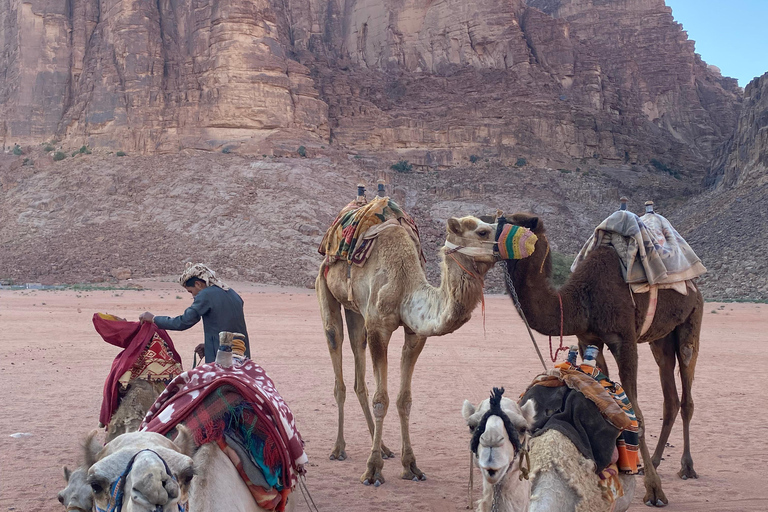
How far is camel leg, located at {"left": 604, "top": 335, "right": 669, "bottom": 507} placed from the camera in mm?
5594

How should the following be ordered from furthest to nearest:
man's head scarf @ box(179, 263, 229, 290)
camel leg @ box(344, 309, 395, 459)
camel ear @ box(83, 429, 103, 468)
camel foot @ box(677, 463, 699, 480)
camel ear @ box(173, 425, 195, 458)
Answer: camel leg @ box(344, 309, 395, 459) < camel foot @ box(677, 463, 699, 480) < man's head scarf @ box(179, 263, 229, 290) < camel ear @ box(173, 425, 195, 458) < camel ear @ box(83, 429, 103, 468)

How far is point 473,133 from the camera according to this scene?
71750mm

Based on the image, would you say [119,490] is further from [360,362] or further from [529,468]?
[360,362]

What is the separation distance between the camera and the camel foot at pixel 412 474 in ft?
21.2

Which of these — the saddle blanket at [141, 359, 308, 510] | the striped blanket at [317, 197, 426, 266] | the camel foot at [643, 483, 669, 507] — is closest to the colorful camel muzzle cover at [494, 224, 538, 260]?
the striped blanket at [317, 197, 426, 266]

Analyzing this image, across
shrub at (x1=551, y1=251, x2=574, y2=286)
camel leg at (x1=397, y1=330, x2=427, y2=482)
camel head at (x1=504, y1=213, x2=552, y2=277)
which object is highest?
camel head at (x1=504, y1=213, x2=552, y2=277)

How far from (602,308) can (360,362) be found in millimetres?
2887

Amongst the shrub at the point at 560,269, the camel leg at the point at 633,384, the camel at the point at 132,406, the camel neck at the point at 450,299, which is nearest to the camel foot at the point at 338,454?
the camel neck at the point at 450,299

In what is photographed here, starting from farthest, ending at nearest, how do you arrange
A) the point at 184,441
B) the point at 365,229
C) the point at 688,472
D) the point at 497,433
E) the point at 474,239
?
the point at 365,229 → the point at 688,472 → the point at 474,239 → the point at 497,433 → the point at 184,441

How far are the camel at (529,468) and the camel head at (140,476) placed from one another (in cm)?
139

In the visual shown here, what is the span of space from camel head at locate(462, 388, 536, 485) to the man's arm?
8.61 ft

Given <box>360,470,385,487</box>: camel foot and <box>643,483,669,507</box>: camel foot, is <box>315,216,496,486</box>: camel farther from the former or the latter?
<box>643,483,669,507</box>: camel foot

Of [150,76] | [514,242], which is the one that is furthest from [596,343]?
[150,76]

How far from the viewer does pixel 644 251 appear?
19.4 ft
